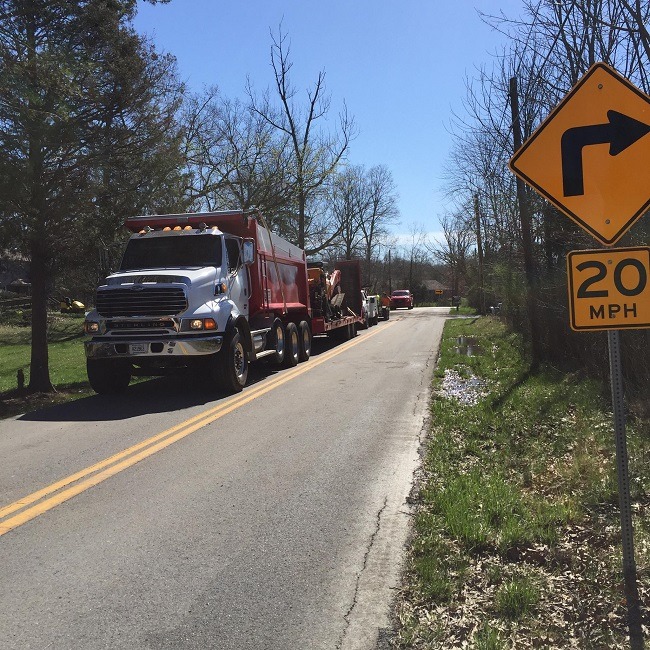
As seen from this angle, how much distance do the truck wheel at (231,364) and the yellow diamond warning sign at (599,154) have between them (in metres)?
7.69

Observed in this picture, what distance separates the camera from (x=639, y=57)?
25.9 feet

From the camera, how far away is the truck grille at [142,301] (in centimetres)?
1017

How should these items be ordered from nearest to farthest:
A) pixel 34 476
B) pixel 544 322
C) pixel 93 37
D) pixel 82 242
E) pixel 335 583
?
pixel 335 583
pixel 34 476
pixel 93 37
pixel 82 242
pixel 544 322

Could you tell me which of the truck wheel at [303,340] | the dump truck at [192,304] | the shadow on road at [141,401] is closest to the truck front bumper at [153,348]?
the dump truck at [192,304]

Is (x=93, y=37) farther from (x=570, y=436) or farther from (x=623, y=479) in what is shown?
(x=623, y=479)

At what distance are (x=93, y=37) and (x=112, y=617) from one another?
1008 cm

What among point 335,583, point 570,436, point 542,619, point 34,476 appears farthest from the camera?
point 570,436

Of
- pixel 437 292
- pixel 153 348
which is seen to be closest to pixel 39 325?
pixel 153 348

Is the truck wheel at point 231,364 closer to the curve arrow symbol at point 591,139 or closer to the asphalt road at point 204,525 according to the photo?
the asphalt road at point 204,525

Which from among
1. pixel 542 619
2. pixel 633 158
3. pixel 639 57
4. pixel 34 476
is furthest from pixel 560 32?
pixel 34 476

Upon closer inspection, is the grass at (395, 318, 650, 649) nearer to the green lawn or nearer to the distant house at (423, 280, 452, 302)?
the green lawn

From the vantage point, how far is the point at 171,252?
11.6 metres

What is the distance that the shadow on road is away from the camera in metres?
9.44

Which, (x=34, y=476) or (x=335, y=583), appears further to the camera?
(x=34, y=476)
